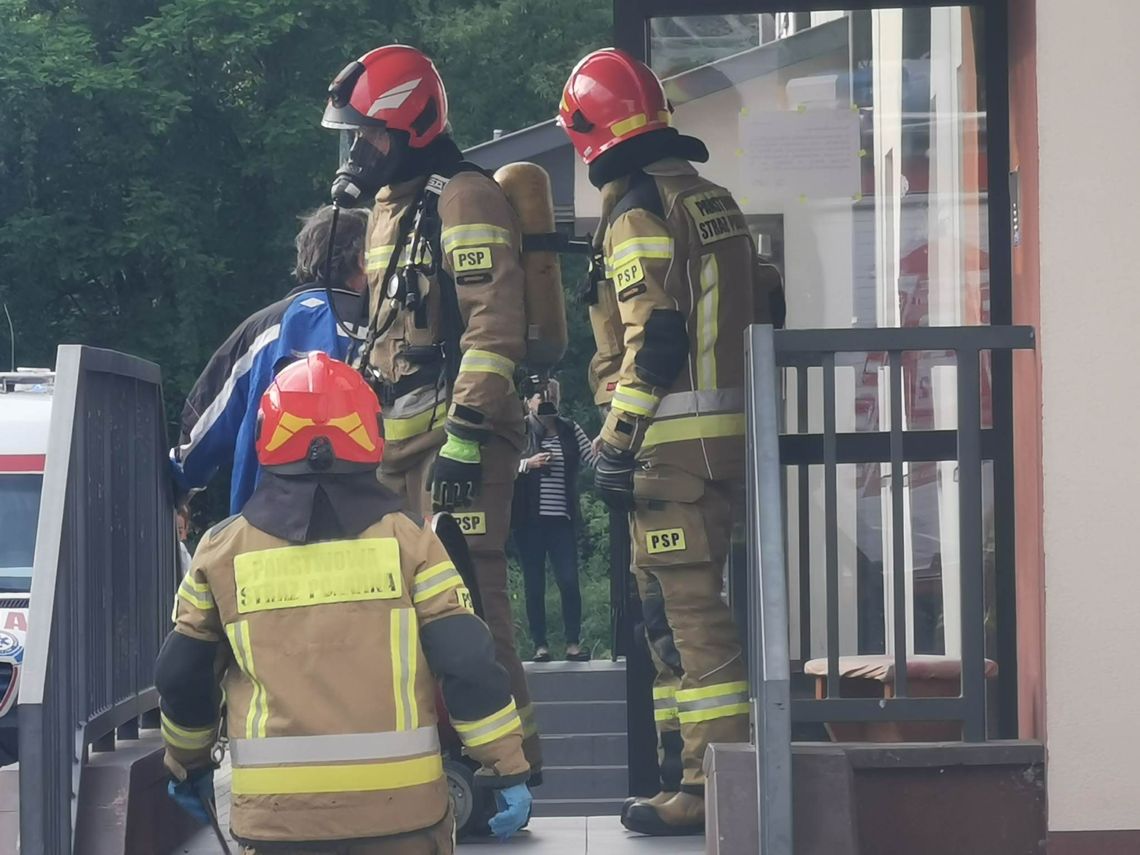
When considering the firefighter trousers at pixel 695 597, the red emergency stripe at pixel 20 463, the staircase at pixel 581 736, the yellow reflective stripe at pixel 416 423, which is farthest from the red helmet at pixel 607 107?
the red emergency stripe at pixel 20 463

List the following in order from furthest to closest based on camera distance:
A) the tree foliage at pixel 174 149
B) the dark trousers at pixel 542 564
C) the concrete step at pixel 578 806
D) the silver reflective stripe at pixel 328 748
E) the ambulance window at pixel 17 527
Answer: the tree foliage at pixel 174 149, the dark trousers at pixel 542 564, the concrete step at pixel 578 806, the ambulance window at pixel 17 527, the silver reflective stripe at pixel 328 748

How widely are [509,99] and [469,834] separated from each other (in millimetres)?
20863

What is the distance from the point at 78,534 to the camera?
4559 millimetres

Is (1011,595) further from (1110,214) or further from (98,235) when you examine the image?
(98,235)

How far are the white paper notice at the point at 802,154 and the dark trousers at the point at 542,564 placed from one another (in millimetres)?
6160

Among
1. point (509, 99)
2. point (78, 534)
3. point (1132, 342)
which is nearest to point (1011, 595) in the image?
point (1132, 342)

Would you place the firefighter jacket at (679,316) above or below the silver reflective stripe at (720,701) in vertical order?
above

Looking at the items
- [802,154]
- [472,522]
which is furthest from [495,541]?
[802,154]

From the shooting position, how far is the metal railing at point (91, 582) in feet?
14.2

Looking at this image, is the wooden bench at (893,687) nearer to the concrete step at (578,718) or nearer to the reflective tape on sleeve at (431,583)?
the reflective tape on sleeve at (431,583)

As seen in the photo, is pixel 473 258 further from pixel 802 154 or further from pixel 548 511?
pixel 548 511

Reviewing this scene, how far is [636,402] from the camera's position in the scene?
5047mm

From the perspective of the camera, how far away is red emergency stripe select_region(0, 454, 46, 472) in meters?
11.0

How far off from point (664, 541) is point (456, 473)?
62cm
